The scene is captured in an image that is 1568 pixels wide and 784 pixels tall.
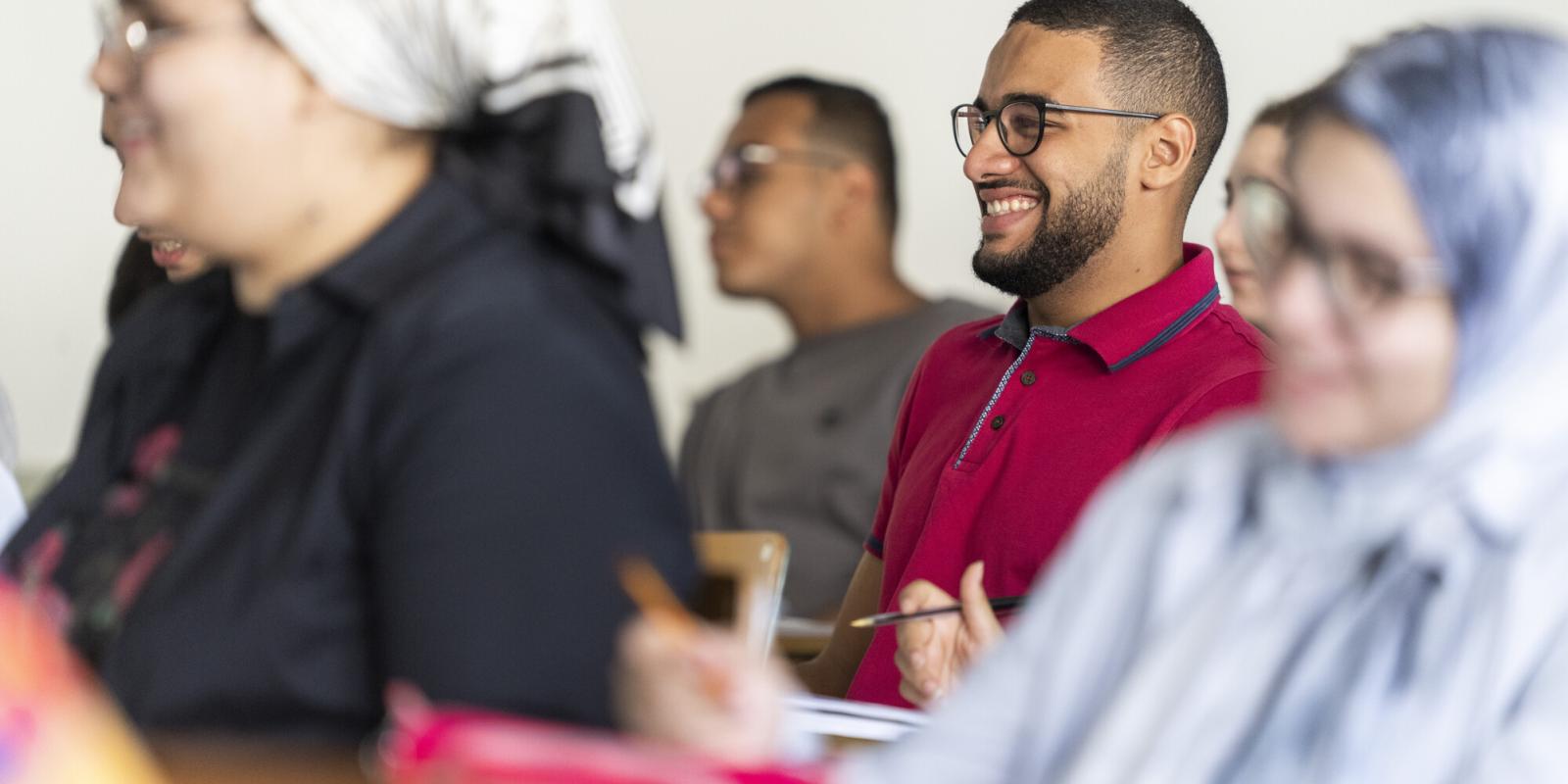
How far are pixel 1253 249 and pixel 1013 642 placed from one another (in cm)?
31

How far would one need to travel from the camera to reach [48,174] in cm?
439

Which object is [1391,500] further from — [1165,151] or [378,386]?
[1165,151]

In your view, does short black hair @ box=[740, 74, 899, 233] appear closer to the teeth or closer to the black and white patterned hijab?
the teeth

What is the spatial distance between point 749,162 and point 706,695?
2.91 meters

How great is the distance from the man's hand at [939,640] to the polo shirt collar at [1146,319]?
484 mm

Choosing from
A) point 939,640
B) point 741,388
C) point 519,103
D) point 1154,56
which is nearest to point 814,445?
point 741,388

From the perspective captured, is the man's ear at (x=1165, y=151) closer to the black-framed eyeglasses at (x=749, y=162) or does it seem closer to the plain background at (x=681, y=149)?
the black-framed eyeglasses at (x=749, y=162)

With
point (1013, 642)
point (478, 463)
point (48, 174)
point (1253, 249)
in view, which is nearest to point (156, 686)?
point (478, 463)

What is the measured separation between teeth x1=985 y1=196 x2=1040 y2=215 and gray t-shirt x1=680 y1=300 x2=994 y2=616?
82 cm

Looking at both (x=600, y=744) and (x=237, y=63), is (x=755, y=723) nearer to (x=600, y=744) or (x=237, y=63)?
(x=600, y=744)

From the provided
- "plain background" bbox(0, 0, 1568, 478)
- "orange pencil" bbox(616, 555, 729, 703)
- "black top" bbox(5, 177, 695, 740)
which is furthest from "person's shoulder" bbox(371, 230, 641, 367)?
A: "plain background" bbox(0, 0, 1568, 478)

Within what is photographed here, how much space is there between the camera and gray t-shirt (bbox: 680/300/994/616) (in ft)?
10.8

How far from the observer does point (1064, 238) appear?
7.54ft

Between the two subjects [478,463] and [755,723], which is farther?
[478,463]
